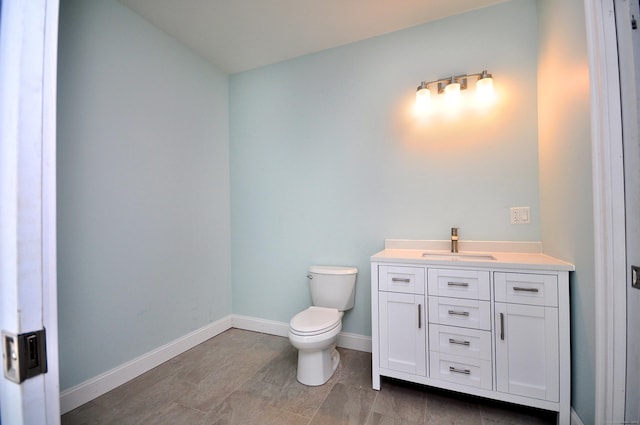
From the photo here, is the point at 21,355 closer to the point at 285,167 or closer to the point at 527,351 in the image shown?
the point at 527,351

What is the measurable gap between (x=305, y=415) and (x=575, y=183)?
190 cm

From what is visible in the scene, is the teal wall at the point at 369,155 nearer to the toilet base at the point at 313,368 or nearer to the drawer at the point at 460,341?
the toilet base at the point at 313,368

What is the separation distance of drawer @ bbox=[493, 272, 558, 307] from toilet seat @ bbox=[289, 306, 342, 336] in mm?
1029

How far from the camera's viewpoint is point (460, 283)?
1.59 meters

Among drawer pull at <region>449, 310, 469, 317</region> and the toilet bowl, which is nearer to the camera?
drawer pull at <region>449, 310, 469, 317</region>

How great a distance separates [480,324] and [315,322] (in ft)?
3.31

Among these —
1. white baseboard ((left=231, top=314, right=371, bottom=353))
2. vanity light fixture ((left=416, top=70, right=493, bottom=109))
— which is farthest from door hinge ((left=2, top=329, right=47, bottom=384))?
vanity light fixture ((left=416, top=70, right=493, bottom=109))

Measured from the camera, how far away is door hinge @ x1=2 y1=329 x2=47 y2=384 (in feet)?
1.45

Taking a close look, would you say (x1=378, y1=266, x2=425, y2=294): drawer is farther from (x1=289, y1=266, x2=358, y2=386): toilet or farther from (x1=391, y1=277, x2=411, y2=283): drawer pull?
(x1=289, y1=266, x2=358, y2=386): toilet

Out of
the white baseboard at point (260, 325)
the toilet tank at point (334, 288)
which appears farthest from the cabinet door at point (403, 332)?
the white baseboard at point (260, 325)

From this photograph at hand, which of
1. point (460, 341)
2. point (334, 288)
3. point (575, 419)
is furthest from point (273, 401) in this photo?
point (575, 419)

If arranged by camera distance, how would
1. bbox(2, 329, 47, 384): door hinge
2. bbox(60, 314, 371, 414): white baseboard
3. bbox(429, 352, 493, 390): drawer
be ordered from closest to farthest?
bbox(2, 329, 47, 384): door hinge
bbox(429, 352, 493, 390): drawer
bbox(60, 314, 371, 414): white baseboard

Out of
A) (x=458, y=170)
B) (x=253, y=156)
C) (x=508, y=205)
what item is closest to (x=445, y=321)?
(x=508, y=205)

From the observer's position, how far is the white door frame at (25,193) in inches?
17.5
